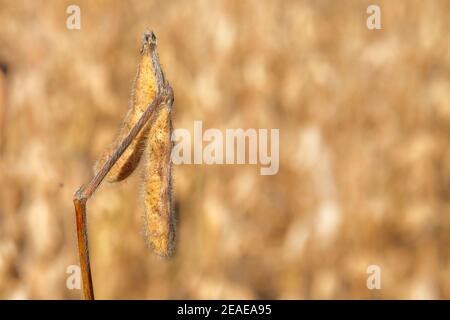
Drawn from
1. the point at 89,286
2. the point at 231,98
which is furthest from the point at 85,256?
Result: the point at 231,98

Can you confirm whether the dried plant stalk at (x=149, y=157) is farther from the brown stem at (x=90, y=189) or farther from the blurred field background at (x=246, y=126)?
the blurred field background at (x=246, y=126)

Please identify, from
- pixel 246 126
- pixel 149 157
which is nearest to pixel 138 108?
pixel 149 157

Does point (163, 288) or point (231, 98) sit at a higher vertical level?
point (231, 98)

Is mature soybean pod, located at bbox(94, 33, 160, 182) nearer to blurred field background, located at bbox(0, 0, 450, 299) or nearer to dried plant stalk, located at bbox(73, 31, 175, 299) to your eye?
dried plant stalk, located at bbox(73, 31, 175, 299)

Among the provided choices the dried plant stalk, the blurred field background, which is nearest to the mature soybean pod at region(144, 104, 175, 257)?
the dried plant stalk

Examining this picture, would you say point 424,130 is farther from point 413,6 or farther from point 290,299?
point 290,299

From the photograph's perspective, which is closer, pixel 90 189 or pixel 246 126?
pixel 90 189

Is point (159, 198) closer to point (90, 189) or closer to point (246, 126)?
point (90, 189)
